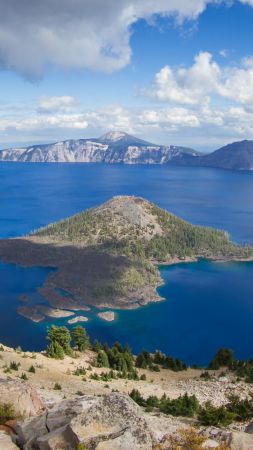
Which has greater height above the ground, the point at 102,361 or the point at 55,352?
the point at 55,352

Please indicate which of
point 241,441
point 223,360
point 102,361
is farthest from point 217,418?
point 223,360

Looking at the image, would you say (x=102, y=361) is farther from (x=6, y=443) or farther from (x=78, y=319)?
(x=78, y=319)

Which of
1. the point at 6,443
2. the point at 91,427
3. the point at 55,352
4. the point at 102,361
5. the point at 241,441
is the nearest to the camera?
the point at 91,427

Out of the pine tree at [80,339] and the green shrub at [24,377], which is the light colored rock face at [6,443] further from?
the pine tree at [80,339]

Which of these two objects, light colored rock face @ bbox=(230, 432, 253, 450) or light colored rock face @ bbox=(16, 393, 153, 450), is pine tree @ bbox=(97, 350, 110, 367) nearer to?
light colored rock face @ bbox=(16, 393, 153, 450)

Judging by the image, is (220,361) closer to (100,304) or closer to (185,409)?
(185,409)

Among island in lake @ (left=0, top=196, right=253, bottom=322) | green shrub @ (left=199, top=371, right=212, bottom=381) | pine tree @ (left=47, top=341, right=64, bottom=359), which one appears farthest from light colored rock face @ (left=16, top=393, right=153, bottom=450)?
island in lake @ (left=0, top=196, right=253, bottom=322)

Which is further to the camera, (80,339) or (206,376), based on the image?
(80,339)
